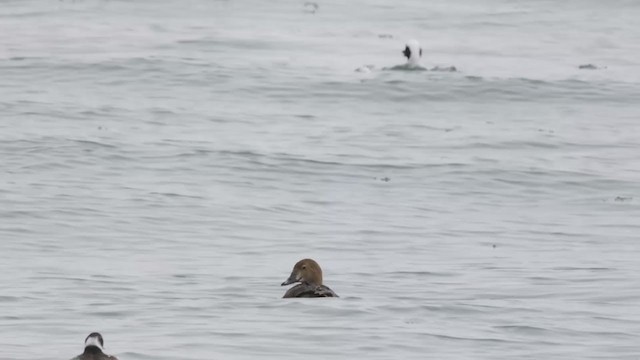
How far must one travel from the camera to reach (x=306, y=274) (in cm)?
1309

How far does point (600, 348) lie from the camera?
11.2 m

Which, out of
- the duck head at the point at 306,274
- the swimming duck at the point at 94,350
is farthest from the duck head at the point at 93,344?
the duck head at the point at 306,274

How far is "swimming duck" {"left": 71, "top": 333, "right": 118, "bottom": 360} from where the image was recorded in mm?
9406

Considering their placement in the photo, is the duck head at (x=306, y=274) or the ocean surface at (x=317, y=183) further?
the duck head at (x=306, y=274)

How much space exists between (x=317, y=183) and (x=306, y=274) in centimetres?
704

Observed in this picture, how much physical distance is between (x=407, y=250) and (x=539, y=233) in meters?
1.79

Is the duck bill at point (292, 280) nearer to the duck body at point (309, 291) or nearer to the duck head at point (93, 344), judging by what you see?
the duck body at point (309, 291)

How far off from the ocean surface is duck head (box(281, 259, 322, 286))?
0.26 metres

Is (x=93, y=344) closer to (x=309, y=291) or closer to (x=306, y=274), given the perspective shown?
(x=309, y=291)

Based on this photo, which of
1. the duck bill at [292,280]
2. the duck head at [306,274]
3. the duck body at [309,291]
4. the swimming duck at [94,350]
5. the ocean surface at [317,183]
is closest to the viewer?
the swimming duck at [94,350]

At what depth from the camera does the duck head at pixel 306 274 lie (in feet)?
42.9

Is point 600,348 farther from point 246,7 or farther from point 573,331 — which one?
point 246,7

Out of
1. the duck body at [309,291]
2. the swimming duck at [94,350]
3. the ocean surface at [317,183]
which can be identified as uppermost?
the swimming duck at [94,350]

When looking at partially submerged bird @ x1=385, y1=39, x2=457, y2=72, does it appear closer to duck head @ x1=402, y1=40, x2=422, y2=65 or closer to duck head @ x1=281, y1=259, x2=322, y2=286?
duck head @ x1=402, y1=40, x2=422, y2=65
